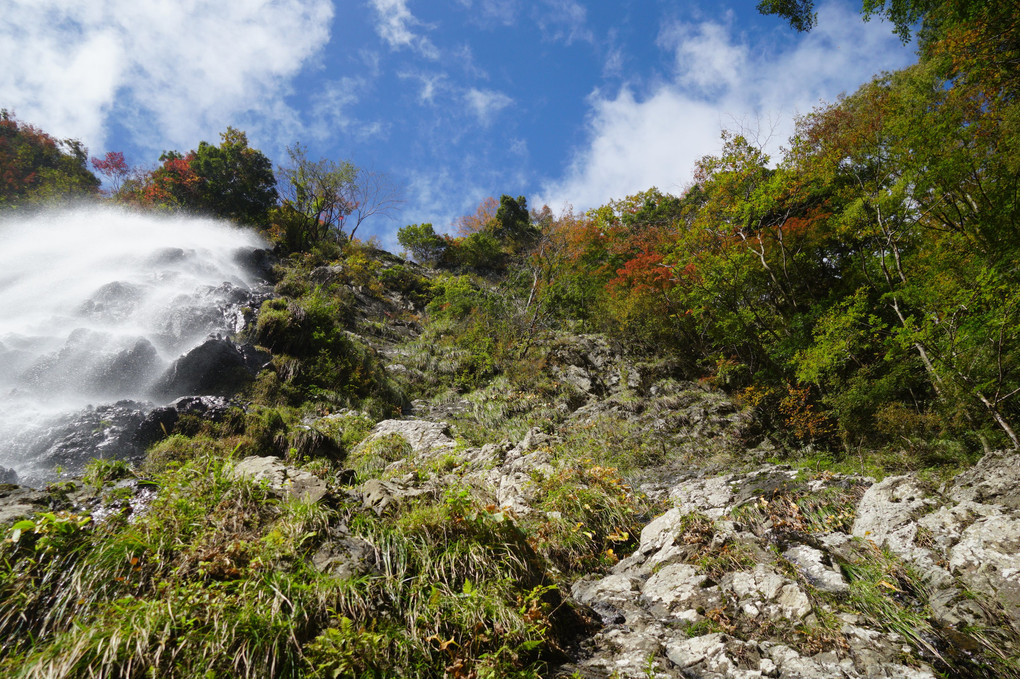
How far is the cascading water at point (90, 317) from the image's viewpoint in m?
8.48

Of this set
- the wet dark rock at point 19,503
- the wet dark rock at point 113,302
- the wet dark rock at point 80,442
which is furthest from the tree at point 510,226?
the wet dark rock at point 19,503

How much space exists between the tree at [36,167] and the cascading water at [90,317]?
8.60 feet

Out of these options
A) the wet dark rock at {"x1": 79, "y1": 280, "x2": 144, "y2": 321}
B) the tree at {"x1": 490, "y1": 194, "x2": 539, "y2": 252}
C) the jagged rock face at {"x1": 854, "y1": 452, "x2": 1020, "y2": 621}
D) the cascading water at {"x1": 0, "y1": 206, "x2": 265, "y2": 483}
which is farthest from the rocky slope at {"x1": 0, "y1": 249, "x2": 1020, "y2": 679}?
the tree at {"x1": 490, "y1": 194, "x2": 539, "y2": 252}

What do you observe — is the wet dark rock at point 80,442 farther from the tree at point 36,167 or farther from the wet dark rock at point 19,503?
the tree at point 36,167

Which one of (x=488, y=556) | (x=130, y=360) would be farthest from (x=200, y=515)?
(x=130, y=360)

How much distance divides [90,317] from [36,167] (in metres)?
22.0

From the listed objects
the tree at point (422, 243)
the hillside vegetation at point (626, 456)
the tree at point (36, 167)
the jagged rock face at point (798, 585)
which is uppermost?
the tree at point (36, 167)

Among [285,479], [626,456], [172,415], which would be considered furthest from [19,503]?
[626,456]

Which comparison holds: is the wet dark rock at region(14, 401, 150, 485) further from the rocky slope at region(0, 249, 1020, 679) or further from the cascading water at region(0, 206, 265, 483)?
the rocky slope at region(0, 249, 1020, 679)

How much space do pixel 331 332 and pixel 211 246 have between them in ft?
44.4

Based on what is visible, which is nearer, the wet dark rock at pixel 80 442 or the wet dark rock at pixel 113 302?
the wet dark rock at pixel 80 442

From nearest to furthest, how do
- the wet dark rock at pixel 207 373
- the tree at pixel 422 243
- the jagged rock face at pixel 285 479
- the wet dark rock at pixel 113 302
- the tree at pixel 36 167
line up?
1. the jagged rock face at pixel 285 479
2. the wet dark rock at pixel 207 373
3. the wet dark rock at pixel 113 302
4. the tree at pixel 36 167
5. the tree at pixel 422 243

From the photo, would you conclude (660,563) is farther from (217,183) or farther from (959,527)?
(217,183)

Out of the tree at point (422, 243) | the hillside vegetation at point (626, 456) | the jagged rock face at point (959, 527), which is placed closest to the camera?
the hillside vegetation at point (626, 456)
